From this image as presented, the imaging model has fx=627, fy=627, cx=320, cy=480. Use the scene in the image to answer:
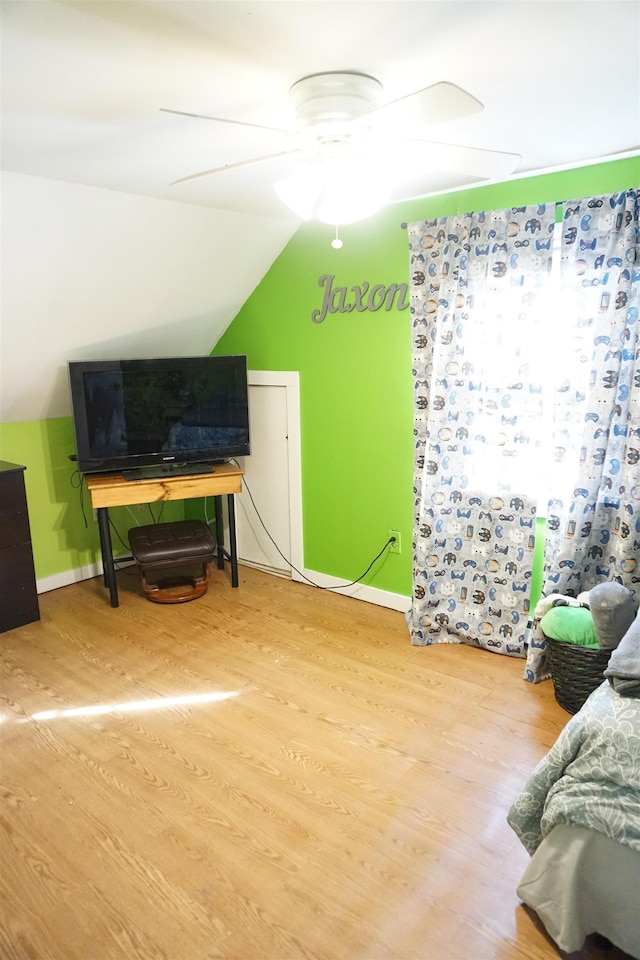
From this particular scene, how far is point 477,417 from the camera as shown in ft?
10.0

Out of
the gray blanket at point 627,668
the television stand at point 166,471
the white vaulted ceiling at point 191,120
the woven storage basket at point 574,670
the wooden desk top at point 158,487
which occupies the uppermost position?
the white vaulted ceiling at point 191,120

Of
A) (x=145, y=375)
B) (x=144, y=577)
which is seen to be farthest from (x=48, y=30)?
(x=144, y=577)

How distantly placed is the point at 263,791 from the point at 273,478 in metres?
2.24

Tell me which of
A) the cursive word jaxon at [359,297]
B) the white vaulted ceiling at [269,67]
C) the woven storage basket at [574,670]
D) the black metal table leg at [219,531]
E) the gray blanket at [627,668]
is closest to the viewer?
the white vaulted ceiling at [269,67]

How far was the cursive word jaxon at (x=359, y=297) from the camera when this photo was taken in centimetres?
332

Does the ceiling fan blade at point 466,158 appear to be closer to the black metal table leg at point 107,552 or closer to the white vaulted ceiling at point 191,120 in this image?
the white vaulted ceiling at point 191,120

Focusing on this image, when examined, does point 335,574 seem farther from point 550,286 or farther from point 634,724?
point 634,724

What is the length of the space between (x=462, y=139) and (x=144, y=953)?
277 centimetres

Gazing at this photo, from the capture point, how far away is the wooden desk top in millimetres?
3656

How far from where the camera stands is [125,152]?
2.30 meters

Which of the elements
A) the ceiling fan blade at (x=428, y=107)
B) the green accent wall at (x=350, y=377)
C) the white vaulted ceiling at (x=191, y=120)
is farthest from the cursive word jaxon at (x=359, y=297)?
the ceiling fan blade at (x=428, y=107)

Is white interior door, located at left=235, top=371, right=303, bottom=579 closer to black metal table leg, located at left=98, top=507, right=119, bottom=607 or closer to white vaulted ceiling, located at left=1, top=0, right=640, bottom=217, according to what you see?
black metal table leg, located at left=98, top=507, right=119, bottom=607

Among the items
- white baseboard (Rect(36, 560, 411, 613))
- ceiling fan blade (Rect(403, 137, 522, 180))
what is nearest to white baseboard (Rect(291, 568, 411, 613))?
white baseboard (Rect(36, 560, 411, 613))

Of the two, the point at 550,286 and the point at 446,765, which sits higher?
the point at 550,286
